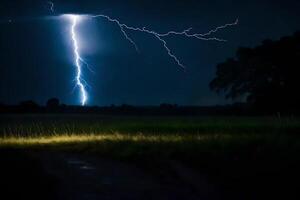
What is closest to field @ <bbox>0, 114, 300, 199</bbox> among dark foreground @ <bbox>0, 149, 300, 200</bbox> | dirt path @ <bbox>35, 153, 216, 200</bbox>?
dark foreground @ <bbox>0, 149, 300, 200</bbox>

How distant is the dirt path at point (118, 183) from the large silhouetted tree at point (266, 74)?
34.2m

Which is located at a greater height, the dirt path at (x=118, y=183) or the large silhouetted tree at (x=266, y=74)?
the large silhouetted tree at (x=266, y=74)

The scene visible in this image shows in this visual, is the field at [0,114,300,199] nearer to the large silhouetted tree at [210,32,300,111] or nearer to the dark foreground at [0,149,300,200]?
the dark foreground at [0,149,300,200]

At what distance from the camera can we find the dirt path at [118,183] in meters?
11.6

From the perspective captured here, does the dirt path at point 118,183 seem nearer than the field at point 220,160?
Yes

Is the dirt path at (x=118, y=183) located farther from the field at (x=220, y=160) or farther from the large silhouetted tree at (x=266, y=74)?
the large silhouetted tree at (x=266, y=74)

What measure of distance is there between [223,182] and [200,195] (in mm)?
1134

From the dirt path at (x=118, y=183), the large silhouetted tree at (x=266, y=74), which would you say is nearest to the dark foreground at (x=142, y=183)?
the dirt path at (x=118, y=183)

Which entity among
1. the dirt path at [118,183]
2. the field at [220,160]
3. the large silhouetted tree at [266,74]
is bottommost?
the dirt path at [118,183]

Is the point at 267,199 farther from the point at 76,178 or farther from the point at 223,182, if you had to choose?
the point at 76,178

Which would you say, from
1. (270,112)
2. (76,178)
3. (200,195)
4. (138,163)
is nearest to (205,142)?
(138,163)

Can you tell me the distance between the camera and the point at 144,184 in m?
13.2

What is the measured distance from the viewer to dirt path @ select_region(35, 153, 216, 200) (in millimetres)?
11625

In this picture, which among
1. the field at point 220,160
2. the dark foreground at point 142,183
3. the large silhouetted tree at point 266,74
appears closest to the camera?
the dark foreground at point 142,183
